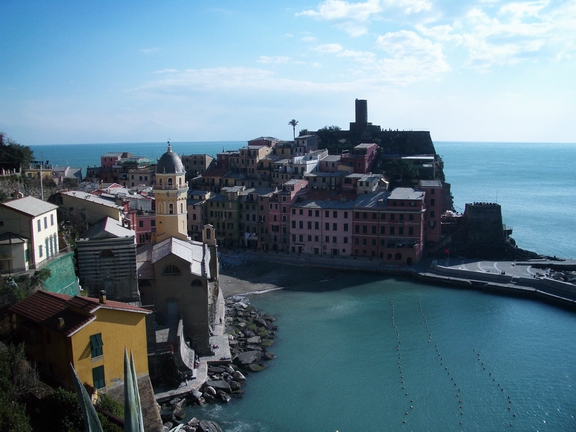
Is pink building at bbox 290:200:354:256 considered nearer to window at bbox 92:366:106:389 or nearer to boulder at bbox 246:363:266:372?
boulder at bbox 246:363:266:372

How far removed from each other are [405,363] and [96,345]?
55.9 feet

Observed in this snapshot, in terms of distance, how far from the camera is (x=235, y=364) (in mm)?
29938

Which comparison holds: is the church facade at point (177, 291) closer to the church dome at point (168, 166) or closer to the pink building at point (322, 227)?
the church dome at point (168, 166)

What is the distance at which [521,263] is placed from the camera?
49.2m

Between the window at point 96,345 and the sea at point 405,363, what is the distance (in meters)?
5.97

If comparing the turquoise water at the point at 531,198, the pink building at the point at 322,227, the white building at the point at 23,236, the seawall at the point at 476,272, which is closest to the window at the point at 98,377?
the white building at the point at 23,236

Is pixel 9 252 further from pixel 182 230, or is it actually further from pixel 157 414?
pixel 182 230

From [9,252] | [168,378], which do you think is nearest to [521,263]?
[168,378]

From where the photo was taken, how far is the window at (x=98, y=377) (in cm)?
2086

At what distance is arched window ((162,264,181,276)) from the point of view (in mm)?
29656

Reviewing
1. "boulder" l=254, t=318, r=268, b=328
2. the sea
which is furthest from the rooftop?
"boulder" l=254, t=318, r=268, b=328

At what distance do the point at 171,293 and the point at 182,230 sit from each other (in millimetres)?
6624

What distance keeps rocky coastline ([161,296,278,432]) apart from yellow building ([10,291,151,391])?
386cm

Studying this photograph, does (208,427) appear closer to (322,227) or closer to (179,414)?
(179,414)
